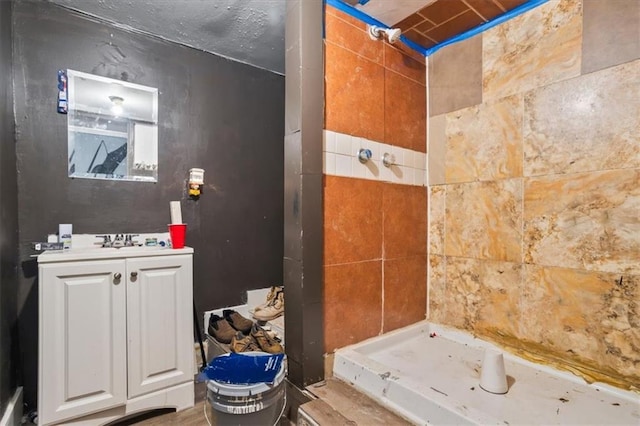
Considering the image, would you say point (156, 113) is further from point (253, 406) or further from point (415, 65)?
point (253, 406)

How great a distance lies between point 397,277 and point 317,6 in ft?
4.53

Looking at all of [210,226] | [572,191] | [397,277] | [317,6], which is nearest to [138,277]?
[210,226]

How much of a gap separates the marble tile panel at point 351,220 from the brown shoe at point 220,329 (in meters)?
0.92

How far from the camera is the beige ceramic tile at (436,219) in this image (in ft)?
5.74

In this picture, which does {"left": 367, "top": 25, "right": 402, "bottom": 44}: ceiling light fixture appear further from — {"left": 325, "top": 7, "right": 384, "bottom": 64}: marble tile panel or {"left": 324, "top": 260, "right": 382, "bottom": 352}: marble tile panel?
{"left": 324, "top": 260, "right": 382, "bottom": 352}: marble tile panel

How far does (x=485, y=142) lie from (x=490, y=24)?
0.62 m

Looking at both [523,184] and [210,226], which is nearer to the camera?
[523,184]

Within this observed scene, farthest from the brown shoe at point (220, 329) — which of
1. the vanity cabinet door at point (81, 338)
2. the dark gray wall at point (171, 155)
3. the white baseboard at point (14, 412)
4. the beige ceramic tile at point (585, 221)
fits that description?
the beige ceramic tile at point (585, 221)

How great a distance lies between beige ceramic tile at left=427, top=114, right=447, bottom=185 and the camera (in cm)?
175

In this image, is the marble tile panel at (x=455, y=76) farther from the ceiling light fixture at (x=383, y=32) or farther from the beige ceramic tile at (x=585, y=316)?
the beige ceramic tile at (x=585, y=316)

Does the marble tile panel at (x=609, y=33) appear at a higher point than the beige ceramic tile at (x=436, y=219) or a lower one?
higher

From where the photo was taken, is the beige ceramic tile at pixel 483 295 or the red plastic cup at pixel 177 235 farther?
the red plastic cup at pixel 177 235

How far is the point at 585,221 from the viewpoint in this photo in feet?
4.05

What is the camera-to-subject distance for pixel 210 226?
209 centimetres
